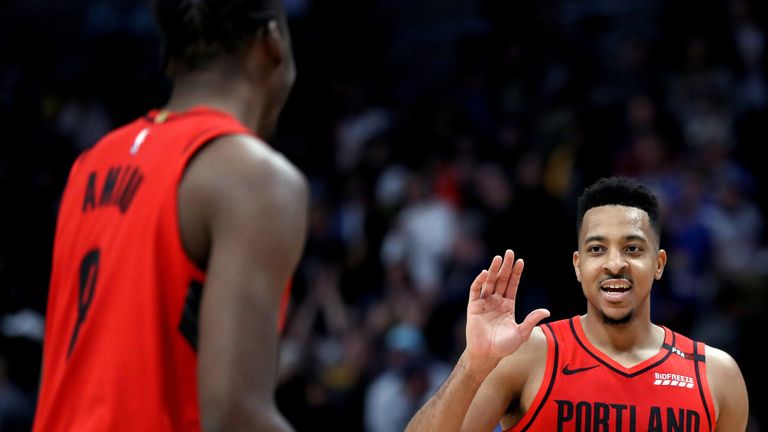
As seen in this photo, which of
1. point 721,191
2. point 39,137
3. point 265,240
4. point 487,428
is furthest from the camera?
point 39,137

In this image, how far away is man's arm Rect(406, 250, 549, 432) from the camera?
3.39 m

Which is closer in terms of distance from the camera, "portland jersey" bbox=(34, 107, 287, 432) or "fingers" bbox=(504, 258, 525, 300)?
"portland jersey" bbox=(34, 107, 287, 432)

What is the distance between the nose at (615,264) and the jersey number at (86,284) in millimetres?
2030

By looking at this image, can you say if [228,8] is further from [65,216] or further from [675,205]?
[675,205]

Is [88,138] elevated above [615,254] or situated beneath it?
situated beneath

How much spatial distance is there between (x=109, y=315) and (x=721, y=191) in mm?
6757

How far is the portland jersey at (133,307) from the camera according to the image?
233cm

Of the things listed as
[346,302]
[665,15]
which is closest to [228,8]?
[346,302]

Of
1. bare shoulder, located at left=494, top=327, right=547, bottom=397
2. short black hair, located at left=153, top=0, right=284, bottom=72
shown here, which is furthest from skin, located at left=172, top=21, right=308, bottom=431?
bare shoulder, located at left=494, top=327, right=547, bottom=397

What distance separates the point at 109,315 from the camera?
2375 mm

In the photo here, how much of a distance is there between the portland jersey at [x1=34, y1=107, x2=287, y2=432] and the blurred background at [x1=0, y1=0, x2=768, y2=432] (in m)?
4.99

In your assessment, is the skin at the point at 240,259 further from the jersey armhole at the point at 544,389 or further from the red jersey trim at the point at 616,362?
the red jersey trim at the point at 616,362

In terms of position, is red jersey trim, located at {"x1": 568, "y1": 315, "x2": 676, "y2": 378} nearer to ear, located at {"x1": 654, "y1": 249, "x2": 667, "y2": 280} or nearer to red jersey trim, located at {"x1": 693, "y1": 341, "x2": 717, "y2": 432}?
red jersey trim, located at {"x1": 693, "y1": 341, "x2": 717, "y2": 432}

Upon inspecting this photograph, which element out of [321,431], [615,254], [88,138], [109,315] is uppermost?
[109,315]
